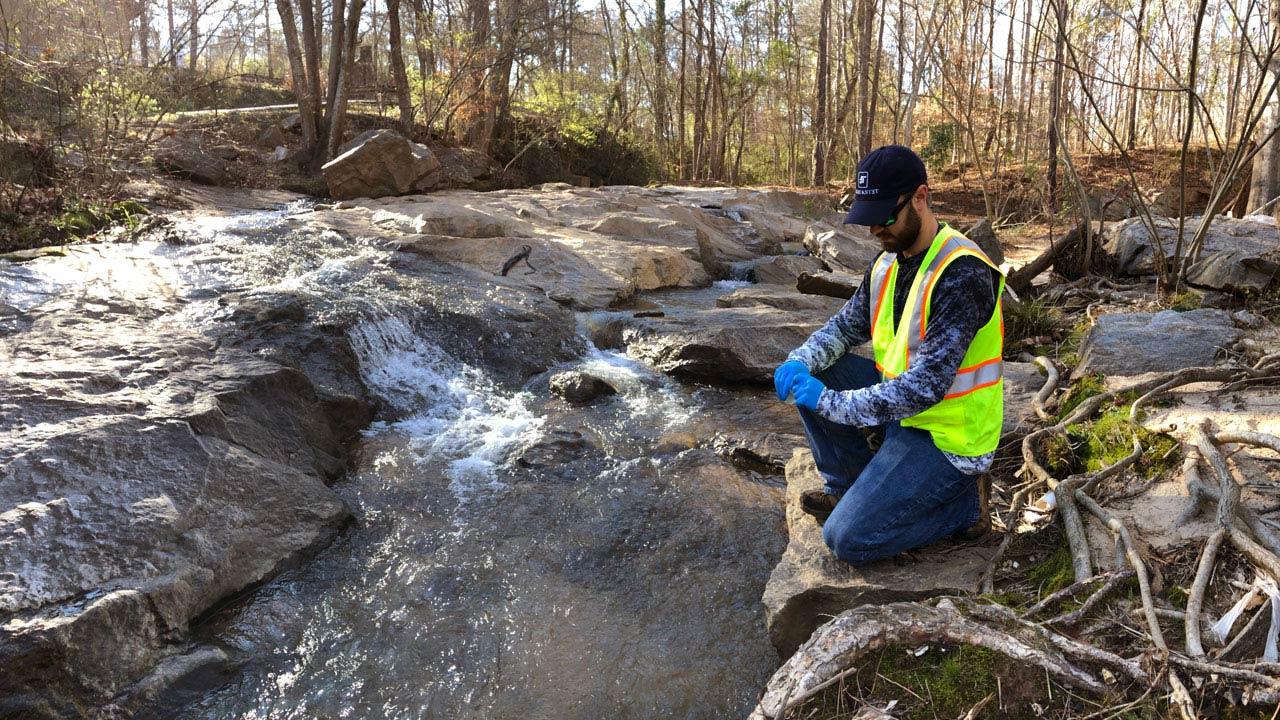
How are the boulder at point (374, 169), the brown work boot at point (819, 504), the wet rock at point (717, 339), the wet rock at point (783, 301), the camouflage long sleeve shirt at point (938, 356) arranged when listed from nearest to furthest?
1. the camouflage long sleeve shirt at point (938, 356)
2. the brown work boot at point (819, 504)
3. the wet rock at point (717, 339)
4. the wet rock at point (783, 301)
5. the boulder at point (374, 169)

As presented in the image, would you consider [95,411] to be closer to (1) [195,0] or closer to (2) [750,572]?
(2) [750,572]

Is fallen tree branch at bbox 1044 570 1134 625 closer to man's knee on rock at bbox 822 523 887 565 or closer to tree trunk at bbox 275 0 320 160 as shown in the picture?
man's knee on rock at bbox 822 523 887 565

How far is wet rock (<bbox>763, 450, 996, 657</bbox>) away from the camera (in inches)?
108

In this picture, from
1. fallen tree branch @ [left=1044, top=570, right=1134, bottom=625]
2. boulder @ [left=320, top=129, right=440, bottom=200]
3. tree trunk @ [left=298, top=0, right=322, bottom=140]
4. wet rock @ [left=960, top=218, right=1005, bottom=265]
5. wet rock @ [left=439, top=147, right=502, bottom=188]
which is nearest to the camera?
fallen tree branch @ [left=1044, top=570, right=1134, bottom=625]

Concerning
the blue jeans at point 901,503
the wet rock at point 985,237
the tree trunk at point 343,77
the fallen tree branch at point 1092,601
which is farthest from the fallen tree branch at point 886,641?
the tree trunk at point 343,77

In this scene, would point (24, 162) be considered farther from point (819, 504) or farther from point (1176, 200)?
point (1176, 200)

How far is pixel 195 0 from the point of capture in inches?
487

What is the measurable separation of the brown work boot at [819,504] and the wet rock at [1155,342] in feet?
6.56

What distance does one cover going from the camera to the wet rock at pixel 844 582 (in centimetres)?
275

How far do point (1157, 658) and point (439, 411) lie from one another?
15.0ft

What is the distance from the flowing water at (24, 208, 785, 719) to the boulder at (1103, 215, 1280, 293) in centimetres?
347

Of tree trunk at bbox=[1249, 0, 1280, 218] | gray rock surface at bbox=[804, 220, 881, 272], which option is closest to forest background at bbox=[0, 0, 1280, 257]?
tree trunk at bbox=[1249, 0, 1280, 218]

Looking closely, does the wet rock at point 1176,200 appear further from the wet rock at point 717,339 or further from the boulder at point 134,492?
the boulder at point 134,492

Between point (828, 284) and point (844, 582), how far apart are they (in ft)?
20.0
